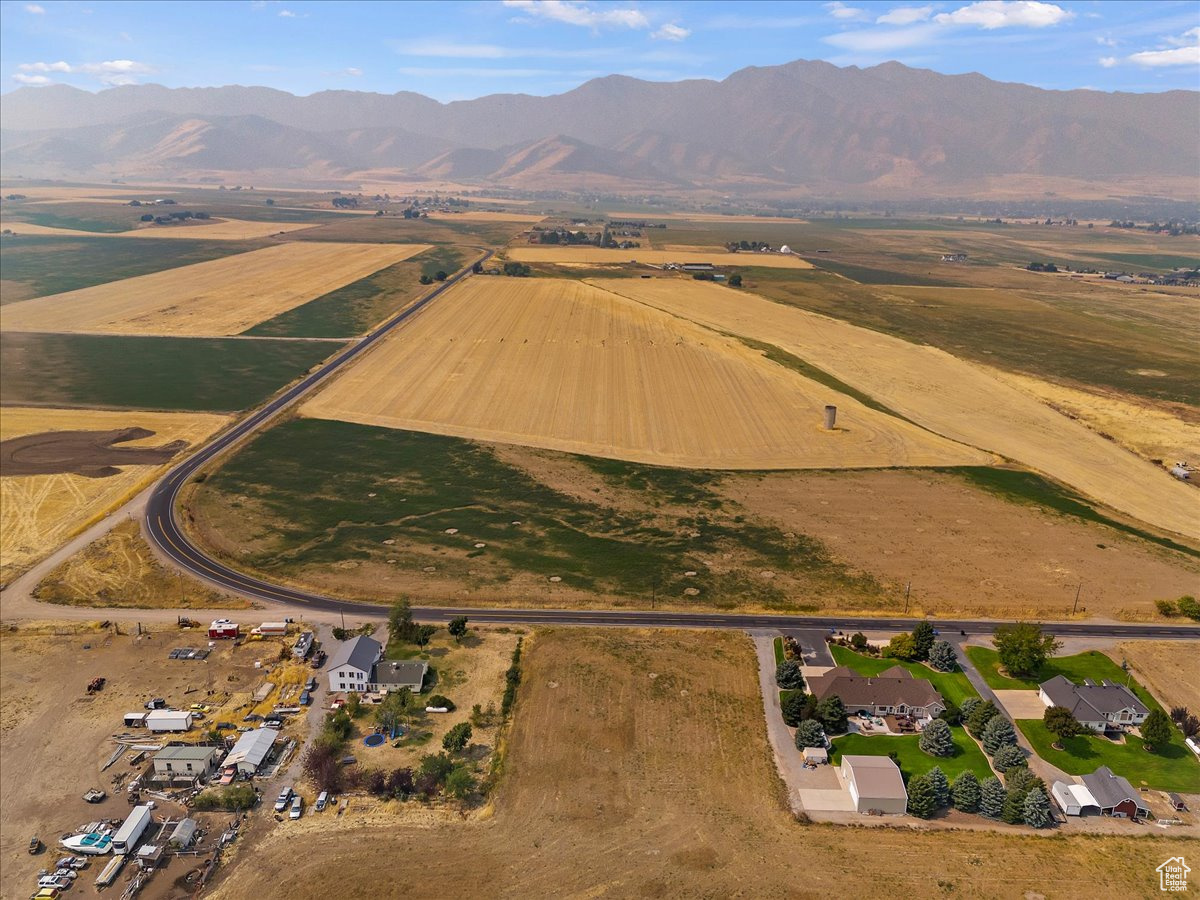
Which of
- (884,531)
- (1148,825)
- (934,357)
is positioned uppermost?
(934,357)

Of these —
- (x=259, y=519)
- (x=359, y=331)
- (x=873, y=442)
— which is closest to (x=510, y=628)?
(x=259, y=519)

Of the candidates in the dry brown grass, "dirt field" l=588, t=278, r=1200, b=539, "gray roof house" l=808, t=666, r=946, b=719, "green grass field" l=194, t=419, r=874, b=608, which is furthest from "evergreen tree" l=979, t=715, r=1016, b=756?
the dry brown grass

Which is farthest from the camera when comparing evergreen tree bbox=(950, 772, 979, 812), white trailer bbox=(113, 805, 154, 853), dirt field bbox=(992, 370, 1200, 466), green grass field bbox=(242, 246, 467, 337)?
green grass field bbox=(242, 246, 467, 337)

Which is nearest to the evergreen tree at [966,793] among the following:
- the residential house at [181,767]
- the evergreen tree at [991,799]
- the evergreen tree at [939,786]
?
the evergreen tree at [991,799]

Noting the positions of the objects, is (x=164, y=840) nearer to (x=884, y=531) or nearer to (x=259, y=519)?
(x=259, y=519)

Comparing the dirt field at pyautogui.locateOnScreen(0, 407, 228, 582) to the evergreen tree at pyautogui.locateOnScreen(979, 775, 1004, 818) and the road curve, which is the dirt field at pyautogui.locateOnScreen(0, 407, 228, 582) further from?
the evergreen tree at pyautogui.locateOnScreen(979, 775, 1004, 818)

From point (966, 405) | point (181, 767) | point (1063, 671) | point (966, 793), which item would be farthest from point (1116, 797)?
point (966, 405)

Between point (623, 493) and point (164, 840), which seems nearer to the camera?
point (164, 840)
